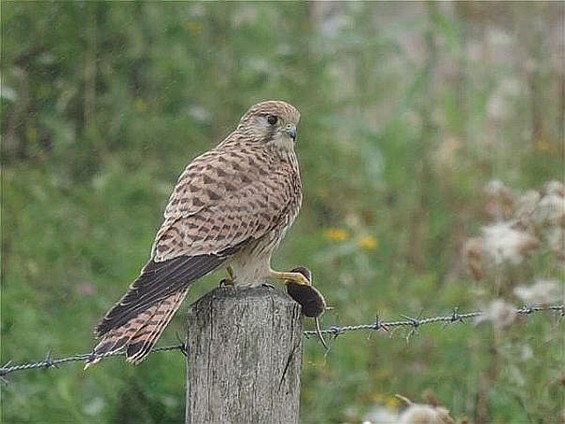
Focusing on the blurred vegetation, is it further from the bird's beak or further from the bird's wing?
the bird's wing

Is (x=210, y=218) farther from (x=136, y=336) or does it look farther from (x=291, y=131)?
(x=291, y=131)

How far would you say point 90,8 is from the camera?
218 inches

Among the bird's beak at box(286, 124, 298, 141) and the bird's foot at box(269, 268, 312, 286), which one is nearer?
the bird's foot at box(269, 268, 312, 286)

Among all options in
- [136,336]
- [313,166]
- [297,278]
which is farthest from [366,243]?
[136,336]

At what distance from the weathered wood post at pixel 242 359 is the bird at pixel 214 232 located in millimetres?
147

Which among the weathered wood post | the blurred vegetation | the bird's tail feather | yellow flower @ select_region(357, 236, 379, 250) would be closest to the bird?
the bird's tail feather

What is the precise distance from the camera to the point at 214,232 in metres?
3.13

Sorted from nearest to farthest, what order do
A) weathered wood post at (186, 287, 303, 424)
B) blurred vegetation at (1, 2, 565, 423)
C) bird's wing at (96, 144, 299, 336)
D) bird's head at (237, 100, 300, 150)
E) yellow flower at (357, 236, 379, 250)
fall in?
weathered wood post at (186, 287, 303, 424)
bird's wing at (96, 144, 299, 336)
bird's head at (237, 100, 300, 150)
blurred vegetation at (1, 2, 565, 423)
yellow flower at (357, 236, 379, 250)

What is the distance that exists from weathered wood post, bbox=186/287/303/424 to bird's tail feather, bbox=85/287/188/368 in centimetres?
11

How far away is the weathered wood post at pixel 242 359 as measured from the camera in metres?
2.62

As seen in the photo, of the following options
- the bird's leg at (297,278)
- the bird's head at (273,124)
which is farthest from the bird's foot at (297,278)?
the bird's head at (273,124)

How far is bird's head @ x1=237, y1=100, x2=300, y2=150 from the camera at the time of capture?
3.73 m

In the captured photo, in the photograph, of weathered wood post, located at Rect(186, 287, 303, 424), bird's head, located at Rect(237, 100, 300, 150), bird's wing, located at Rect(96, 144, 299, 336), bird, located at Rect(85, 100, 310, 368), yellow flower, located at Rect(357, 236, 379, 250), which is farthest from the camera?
yellow flower, located at Rect(357, 236, 379, 250)

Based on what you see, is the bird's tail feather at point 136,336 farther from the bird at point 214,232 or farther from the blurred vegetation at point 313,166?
the blurred vegetation at point 313,166
